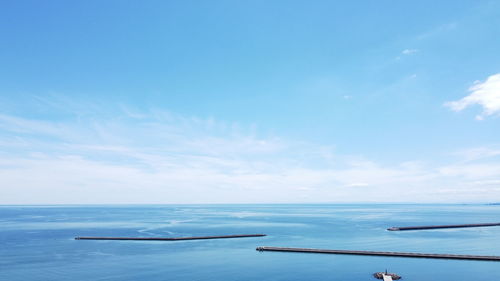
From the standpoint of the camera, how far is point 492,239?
7806cm

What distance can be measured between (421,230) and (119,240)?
93.2 metres

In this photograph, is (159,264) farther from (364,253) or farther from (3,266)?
(364,253)

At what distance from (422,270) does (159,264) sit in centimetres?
4266

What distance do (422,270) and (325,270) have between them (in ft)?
48.8

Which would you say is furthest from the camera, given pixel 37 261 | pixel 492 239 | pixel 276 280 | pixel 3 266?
pixel 492 239

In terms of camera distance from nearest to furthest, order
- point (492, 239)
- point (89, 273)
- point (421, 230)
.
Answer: point (89, 273), point (492, 239), point (421, 230)

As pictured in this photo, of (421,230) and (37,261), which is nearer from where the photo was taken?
(37,261)

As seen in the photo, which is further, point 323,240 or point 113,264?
point 323,240

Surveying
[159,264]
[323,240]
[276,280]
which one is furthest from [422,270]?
[159,264]

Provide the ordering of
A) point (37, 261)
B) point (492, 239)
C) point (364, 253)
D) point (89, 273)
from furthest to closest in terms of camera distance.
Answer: point (492, 239), point (364, 253), point (37, 261), point (89, 273)

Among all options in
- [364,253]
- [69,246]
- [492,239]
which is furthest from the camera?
[492,239]

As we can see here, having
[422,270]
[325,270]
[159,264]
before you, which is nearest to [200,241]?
[159,264]

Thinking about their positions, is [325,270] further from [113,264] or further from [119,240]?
[119,240]

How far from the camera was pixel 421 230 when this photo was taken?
9875 cm
